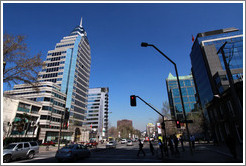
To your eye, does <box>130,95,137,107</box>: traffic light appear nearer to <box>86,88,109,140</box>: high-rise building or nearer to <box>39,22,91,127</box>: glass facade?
<box>39,22,91,127</box>: glass facade

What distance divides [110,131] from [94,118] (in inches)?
938

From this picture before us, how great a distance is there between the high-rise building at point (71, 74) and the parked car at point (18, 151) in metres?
51.8

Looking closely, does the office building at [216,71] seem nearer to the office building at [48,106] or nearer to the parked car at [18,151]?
the parked car at [18,151]

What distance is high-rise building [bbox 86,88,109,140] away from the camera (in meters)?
118

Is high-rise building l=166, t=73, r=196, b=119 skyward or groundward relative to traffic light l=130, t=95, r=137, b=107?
skyward

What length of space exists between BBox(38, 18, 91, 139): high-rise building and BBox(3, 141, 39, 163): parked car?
51.8 meters

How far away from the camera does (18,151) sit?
13344 millimetres

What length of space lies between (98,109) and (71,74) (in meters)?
55.6

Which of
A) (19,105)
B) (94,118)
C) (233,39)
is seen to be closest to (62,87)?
(19,105)

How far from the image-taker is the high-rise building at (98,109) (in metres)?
118

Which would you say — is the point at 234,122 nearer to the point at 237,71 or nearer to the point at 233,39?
the point at 237,71

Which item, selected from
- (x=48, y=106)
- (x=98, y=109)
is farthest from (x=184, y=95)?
(x=48, y=106)

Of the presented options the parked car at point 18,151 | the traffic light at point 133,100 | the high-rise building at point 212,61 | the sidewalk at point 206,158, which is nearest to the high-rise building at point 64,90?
the parked car at point 18,151

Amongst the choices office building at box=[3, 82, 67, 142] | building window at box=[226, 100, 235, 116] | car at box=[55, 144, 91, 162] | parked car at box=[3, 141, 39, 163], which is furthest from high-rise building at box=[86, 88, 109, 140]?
car at box=[55, 144, 91, 162]
